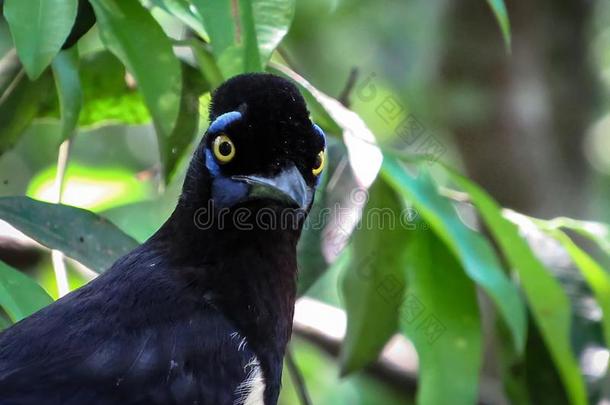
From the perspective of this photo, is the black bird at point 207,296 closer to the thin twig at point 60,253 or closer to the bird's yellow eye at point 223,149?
the bird's yellow eye at point 223,149

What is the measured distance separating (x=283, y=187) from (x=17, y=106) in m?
0.73

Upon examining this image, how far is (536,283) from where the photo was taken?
2.86 metres

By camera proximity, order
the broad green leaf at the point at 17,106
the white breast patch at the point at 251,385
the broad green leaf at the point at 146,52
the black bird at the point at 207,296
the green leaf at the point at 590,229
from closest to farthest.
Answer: the black bird at the point at 207,296 < the white breast patch at the point at 251,385 < the broad green leaf at the point at 146,52 < the broad green leaf at the point at 17,106 < the green leaf at the point at 590,229

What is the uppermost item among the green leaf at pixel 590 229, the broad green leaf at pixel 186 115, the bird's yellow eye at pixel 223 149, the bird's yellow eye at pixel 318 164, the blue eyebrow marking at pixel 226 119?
the blue eyebrow marking at pixel 226 119

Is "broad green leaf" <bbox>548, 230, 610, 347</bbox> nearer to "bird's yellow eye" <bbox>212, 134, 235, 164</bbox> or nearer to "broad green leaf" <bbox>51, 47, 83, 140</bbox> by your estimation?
"bird's yellow eye" <bbox>212, 134, 235, 164</bbox>

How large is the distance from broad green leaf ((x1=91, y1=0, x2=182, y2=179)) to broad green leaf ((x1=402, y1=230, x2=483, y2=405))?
0.75m

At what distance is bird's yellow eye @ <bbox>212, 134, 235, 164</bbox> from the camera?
231 centimetres

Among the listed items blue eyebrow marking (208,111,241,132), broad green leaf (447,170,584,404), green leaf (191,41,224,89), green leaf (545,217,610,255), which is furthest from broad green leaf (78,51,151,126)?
green leaf (545,217,610,255)

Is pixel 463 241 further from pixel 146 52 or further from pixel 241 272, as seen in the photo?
pixel 146 52

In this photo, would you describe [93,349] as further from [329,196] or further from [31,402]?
[329,196]

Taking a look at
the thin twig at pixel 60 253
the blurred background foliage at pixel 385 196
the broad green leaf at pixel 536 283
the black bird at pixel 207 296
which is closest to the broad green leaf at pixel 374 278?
the blurred background foliage at pixel 385 196

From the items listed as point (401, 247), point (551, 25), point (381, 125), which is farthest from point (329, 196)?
point (381, 125)

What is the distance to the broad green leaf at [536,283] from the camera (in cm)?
281

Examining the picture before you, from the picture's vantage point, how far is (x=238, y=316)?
2461 millimetres
